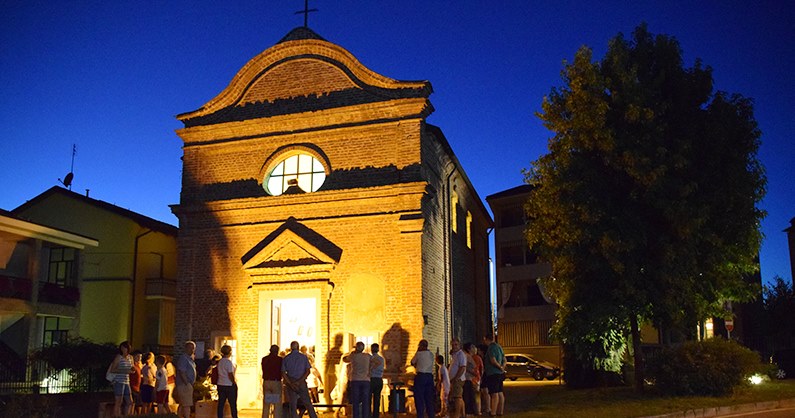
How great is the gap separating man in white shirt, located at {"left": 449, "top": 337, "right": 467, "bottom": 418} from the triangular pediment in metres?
5.80

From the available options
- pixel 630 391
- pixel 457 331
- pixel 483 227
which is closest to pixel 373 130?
pixel 457 331

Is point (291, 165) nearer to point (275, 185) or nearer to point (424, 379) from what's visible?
point (275, 185)

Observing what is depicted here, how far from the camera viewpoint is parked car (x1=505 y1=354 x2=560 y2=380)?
34.0m

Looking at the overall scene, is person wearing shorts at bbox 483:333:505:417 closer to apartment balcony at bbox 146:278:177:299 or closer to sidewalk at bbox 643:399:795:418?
sidewalk at bbox 643:399:795:418

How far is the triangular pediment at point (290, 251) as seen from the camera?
64.2ft

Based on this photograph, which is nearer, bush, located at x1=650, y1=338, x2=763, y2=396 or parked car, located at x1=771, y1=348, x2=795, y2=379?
bush, located at x1=650, y1=338, x2=763, y2=396

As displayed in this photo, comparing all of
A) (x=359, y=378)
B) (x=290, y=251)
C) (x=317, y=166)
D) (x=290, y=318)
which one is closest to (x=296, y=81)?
(x=317, y=166)

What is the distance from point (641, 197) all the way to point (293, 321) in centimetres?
969

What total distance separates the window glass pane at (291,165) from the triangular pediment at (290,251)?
154cm

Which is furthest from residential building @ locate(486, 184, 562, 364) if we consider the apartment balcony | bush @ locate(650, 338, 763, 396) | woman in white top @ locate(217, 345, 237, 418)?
woman in white top @ locate(217, 345, 237, 418)

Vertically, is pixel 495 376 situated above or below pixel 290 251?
below

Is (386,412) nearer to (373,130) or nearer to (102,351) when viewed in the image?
(373,130)

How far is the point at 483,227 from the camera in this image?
32156 mm

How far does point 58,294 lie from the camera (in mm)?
26688
